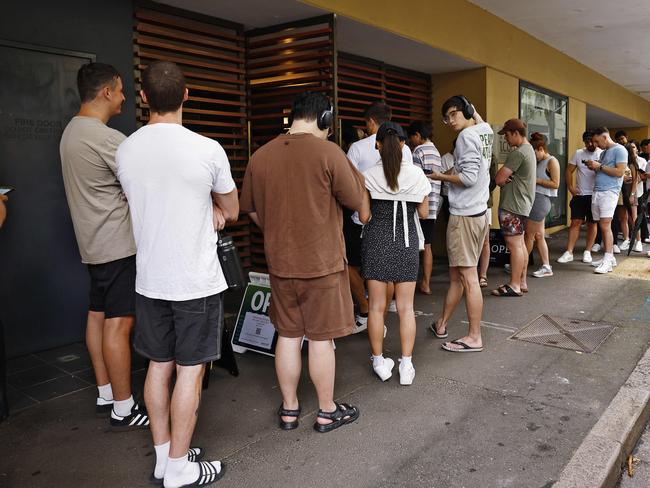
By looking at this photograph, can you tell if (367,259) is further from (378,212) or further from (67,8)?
(67,8)

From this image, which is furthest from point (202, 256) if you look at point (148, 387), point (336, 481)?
point (336, 481)

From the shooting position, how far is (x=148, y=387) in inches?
102

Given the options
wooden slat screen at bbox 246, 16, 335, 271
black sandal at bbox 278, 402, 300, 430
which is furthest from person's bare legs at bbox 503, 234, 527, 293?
black sandal at bbox 278, 402, 300, 430

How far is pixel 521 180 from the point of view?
19.6 ft

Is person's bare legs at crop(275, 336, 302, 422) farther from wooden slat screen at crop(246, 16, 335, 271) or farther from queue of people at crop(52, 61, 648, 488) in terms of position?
wooden slat screen at crop(246, 16, 335, 271)

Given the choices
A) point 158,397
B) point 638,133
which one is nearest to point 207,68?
point 158,397

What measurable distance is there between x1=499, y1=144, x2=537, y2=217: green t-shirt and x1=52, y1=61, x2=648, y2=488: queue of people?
5.82ft

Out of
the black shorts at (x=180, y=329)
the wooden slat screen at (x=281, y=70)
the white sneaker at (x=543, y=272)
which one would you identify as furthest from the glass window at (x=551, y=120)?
the black shorts at (x=180, y=329)

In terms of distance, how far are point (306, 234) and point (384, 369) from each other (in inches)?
52.9

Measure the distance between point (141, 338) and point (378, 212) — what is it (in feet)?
5.52

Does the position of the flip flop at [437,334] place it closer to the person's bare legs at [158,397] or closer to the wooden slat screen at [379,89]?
the person's bare legs at [158,397]

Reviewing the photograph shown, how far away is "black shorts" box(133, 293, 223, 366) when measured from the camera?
250 centimetres

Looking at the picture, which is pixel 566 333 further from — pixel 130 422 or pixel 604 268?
pixel 130 422

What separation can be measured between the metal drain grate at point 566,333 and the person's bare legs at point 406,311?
56.2 inches
